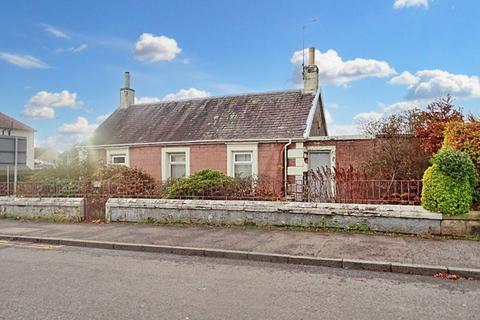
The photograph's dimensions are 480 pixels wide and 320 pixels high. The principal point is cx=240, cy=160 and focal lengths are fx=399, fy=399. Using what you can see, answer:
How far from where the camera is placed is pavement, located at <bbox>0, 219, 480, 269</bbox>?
720cm

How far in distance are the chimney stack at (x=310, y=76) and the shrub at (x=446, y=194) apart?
10.9 metres

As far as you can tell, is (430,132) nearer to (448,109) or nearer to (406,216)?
(448,109)

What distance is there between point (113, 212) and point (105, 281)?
617cm

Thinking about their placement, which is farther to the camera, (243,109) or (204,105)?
(204,105)

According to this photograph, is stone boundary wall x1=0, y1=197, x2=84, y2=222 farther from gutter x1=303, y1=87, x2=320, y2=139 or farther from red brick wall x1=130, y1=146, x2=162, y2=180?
gutter x1=303, y1=87, x2=320, y2=139

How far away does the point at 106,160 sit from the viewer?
69.4 ft

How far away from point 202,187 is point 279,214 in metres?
2.48

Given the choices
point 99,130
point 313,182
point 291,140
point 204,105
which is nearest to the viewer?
point 313,182

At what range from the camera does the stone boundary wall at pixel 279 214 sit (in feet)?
29.6

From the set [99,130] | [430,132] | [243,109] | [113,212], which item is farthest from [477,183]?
[99,130]

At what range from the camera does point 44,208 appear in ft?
43.0

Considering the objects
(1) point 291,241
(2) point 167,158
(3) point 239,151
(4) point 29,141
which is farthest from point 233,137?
(4) point 29,141

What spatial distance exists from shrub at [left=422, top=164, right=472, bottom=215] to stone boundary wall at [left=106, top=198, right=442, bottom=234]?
8.7 inches

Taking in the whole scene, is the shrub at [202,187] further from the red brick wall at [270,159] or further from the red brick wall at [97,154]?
the red brick wall at [97,154]
